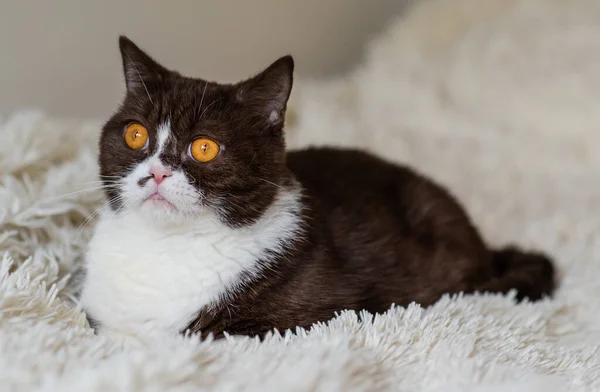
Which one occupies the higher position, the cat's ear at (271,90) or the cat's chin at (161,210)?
the cat's ear at (271,90)

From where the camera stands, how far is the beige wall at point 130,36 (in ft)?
5.83

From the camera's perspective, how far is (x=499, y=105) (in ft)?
6.97

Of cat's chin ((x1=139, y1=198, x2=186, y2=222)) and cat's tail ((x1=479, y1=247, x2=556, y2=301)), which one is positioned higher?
cat's tail ((x1=479, y1=247, x2=556, y2=301))

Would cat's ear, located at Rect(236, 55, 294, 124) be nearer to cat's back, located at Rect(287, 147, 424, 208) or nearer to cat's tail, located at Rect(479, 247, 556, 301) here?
cat's back, located at Rect(287, 147, 424, 208)

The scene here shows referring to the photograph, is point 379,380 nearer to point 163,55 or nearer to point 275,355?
point 275,355

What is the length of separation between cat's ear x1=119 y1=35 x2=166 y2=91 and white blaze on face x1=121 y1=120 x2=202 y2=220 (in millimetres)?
174

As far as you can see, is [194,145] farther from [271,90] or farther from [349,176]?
[349,176]

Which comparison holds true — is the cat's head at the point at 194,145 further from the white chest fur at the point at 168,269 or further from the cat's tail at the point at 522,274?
the cat's tail at the point at 522,274

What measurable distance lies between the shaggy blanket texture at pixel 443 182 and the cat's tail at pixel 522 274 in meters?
0.04

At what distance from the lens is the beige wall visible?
1776 mm

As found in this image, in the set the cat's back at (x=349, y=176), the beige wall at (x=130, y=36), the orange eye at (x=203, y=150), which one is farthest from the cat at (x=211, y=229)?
the beige wall at (x=130, y=36)

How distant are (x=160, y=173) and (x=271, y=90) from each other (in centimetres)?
27

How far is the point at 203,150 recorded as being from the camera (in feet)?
3.31

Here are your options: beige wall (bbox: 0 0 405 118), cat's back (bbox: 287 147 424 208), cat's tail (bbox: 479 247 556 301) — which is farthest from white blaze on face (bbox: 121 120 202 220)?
beige wall (bbox: 0 0 405 118)
